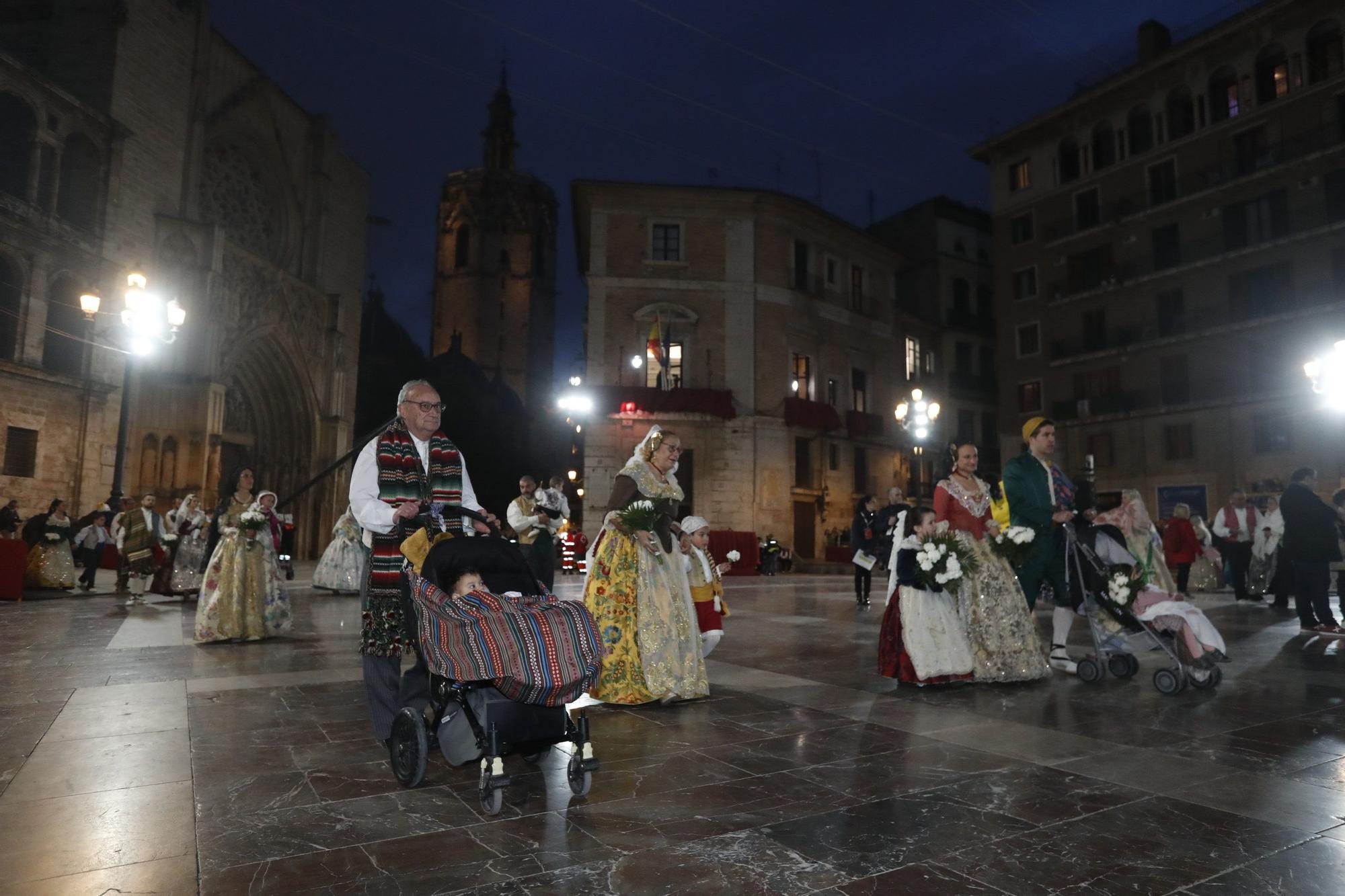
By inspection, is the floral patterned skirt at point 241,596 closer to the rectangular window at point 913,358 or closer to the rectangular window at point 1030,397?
the rectangular window at point 913,358

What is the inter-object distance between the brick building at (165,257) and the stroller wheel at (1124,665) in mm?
17715

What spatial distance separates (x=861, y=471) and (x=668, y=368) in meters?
9.46

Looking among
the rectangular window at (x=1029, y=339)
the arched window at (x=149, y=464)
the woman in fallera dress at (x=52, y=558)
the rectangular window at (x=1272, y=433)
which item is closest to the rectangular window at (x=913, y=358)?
the rectangular window at (x=1029, y=339)

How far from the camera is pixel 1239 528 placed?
49.0 ft

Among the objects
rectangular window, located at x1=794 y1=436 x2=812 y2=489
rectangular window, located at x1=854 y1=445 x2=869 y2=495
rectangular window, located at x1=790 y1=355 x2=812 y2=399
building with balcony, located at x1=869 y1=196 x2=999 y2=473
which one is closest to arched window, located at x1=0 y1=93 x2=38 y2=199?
rectangular window, located at x1=790 y1=355 x2=812 y2=399

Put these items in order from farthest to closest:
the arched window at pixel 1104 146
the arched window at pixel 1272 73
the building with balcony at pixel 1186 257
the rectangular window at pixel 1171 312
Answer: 1. the arched window at pixel 1104 146
2. the rectangular window at pixel 1171 312
3. the arched window at pixel 1272 73
4. the building with balcony at pixel 1186 257

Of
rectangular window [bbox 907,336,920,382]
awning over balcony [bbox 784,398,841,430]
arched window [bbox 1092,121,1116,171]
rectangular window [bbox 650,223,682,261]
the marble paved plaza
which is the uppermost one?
arched window [bbox 1092,121,1116,171]

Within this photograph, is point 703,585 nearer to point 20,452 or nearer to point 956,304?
A: point 20,452

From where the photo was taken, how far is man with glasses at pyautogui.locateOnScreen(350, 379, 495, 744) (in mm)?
4141

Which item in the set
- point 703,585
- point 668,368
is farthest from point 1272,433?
point 703,585

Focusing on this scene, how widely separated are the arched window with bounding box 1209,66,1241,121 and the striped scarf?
35462mm

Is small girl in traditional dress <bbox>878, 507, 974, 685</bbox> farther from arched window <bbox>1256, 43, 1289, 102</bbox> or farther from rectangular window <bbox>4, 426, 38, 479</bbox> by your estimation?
arched window <bbox>1256, 43, 1289, 102</bbox>

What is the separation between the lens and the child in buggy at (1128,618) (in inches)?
243

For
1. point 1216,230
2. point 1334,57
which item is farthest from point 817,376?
point 1334,57
